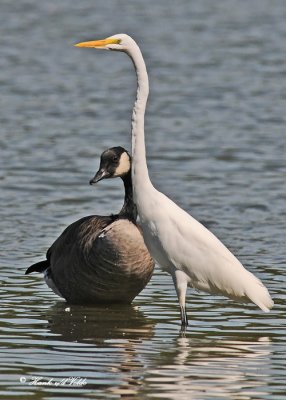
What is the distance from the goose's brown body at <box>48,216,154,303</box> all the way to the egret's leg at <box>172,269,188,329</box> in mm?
728

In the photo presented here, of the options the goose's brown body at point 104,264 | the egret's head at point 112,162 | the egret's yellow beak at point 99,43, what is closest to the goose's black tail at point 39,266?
the goose's brown body at point 104,264

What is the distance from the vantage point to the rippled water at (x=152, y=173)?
935 centimetres

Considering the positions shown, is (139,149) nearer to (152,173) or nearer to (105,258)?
(105,258)

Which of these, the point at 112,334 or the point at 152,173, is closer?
the point at 112,334

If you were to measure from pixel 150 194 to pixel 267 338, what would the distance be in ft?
4.65

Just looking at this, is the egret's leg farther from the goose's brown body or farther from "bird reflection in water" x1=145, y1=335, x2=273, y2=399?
the goose's brown body

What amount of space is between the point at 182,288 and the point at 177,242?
0.36 m

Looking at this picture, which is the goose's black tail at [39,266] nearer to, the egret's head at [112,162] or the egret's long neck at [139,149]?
the egret's head at [112,162]

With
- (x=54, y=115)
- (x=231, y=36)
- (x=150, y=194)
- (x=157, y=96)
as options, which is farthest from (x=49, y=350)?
(x=231, y=36)

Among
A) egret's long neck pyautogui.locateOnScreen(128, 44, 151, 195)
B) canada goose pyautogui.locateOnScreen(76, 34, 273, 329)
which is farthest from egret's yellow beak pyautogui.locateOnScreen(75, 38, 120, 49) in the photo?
egret's long neck pyautogui.locateOnScreen(128, 44, 151, 195)

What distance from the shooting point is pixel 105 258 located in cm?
1137

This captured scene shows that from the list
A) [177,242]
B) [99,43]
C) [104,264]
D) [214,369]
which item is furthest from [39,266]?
[214,369]

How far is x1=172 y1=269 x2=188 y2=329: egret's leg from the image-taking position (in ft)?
34.2

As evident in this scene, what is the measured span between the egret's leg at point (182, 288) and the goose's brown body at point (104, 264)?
73 cm
